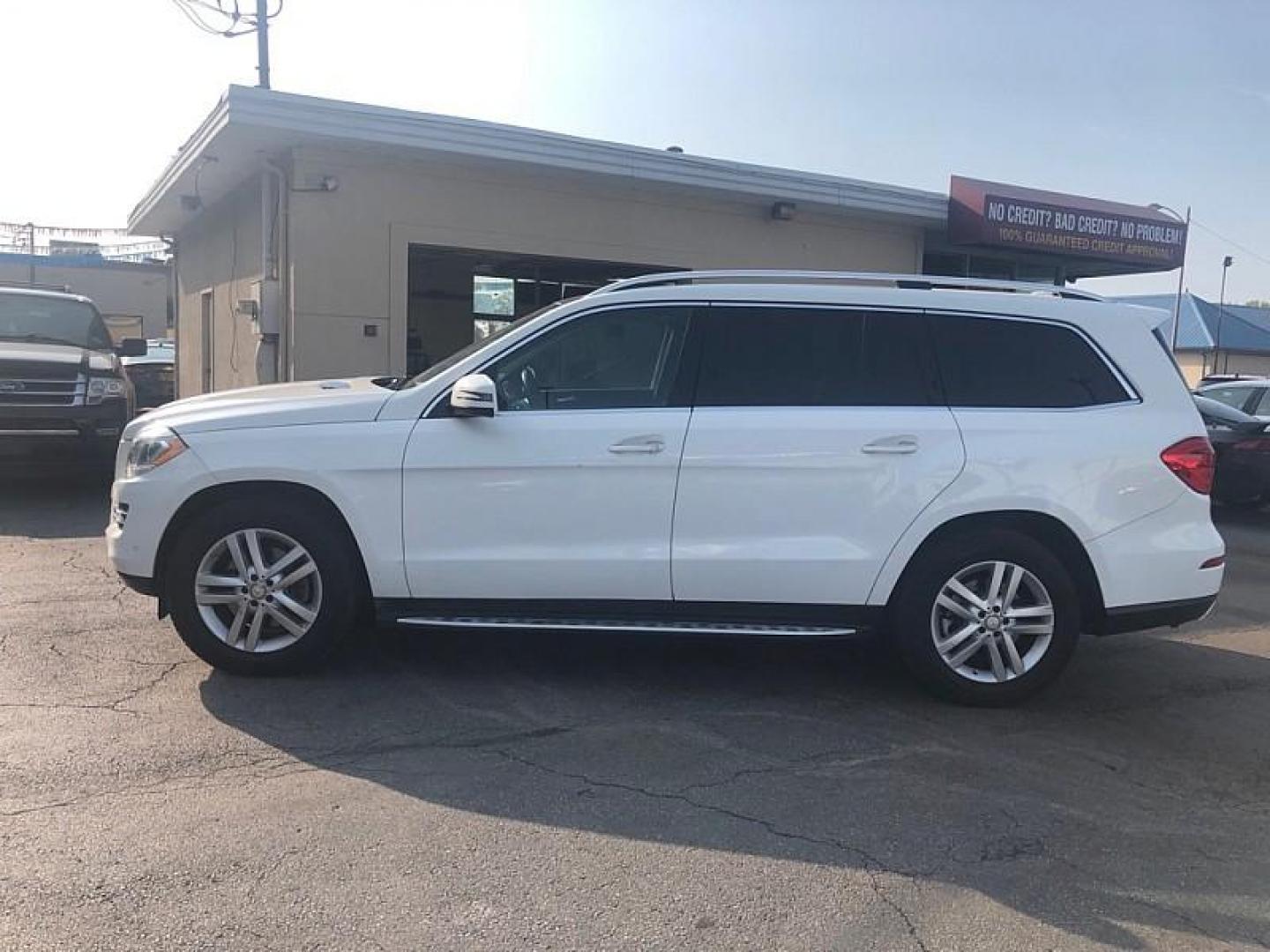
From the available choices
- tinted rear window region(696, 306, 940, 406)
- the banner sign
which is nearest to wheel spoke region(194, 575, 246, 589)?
tinted rear window region(696, 306, 940, 406)

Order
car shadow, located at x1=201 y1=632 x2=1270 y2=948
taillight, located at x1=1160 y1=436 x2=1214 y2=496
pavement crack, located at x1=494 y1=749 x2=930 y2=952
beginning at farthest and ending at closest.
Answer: taillight, located at x1=1160 y1=436 x2=1214 y2=496
car shadow, located at x1=201 y1=632 x2=1270 y2=948
pavement crack, located at x1=494 y1=749 x2=930 y2=952

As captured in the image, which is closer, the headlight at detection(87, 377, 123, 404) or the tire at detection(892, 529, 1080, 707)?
the tire at detection(892, 529, 1080, 707)

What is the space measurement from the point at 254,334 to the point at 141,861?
32.9 feet

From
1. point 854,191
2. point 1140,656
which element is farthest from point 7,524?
→ point 854,191

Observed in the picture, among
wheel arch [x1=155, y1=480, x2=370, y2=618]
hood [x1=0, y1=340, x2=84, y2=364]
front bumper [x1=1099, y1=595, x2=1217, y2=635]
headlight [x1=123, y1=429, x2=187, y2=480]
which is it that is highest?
hood [x1=0, y1=340, x2=84, y2=364]

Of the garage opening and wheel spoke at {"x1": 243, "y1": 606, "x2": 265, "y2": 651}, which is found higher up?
the garage opening

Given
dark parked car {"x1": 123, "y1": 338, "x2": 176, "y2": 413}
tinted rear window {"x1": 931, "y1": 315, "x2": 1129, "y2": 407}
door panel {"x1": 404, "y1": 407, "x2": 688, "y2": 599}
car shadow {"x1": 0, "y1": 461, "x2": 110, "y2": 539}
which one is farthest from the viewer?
dark parked car {"x1": 123, "y1": 338, "x2": 176, "y2": 413}

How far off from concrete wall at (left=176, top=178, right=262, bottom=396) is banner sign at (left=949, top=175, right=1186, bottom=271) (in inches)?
360

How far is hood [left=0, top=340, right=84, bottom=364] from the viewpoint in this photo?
1006cm

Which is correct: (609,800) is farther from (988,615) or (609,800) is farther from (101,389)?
(101,389)

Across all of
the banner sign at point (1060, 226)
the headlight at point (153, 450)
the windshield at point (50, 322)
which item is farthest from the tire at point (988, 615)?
the banner sign at point (1060, 226)

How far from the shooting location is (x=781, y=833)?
3693mm

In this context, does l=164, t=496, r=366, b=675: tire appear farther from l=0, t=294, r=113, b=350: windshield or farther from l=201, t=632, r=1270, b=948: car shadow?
l=0, t=294, r=113, b=350: windshield

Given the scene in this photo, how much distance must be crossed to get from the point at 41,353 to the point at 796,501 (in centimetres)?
880
